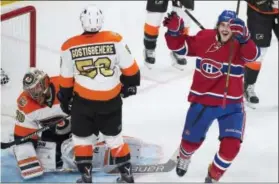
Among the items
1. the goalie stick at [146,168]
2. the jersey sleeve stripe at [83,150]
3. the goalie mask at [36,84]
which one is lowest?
the goalie stick at [146,168]

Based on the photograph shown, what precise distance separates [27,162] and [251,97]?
5.30ft

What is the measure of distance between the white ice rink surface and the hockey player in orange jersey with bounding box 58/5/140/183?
1.26ft

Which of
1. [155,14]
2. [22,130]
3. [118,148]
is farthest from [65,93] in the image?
[155,14]

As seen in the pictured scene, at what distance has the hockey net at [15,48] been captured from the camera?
4.11 meters

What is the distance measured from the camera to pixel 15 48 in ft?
13.8

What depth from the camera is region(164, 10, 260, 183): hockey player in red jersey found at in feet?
10.3

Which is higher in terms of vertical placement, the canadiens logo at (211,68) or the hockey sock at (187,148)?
the canadiens logo at (211,68)

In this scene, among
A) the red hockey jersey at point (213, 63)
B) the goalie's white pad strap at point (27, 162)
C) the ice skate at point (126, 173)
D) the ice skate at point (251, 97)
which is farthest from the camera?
the ice skate at point (251, 97)

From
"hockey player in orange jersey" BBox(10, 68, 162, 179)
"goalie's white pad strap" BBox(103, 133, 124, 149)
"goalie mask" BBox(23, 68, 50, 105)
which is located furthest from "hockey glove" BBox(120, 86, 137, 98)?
"goalie mask" BBox(23, 68, 50, 105)

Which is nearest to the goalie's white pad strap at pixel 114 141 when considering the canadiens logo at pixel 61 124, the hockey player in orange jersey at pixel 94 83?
the hockey player in orange jersey at pixel 94 83

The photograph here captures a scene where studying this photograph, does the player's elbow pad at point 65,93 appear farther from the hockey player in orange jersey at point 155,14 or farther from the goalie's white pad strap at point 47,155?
the hockey player in orange jersey at point 155,14

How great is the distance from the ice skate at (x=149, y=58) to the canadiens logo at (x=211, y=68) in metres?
1.67

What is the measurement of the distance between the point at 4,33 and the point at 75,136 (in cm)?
101

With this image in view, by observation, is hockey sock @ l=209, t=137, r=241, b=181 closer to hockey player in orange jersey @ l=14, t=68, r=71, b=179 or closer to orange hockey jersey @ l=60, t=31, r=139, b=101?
orange hockey jersey @ l=60, t=31, r=139, b=101
